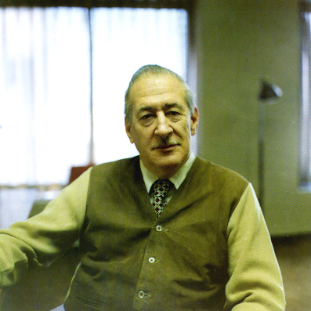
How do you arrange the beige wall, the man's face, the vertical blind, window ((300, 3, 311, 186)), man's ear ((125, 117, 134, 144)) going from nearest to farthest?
the man's face < man's ear ((125, 117, 134, 144)) < the vertical blind < window ((300, 3, 311, 186)) < the beige wall

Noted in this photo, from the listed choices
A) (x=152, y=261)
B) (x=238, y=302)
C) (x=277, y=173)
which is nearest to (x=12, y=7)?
(x=152, y=261)

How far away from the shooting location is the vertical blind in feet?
3.76

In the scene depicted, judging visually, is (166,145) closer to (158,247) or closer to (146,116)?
(146,116)

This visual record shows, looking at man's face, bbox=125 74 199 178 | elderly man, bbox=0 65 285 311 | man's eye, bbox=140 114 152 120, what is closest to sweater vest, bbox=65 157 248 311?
elderly man, bbox=0 65 285 311

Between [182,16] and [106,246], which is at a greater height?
[182,16]

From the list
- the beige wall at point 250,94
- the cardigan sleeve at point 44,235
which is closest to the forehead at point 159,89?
the cardigan sleeve at point 44,235

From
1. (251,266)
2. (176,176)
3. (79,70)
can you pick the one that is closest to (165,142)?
(176,176)

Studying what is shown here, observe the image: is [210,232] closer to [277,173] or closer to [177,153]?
[177,153]

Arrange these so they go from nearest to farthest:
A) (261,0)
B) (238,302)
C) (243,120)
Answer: (238,302) < (261,0) < (243,120)

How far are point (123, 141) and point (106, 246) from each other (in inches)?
16.2

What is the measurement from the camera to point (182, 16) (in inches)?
69.5

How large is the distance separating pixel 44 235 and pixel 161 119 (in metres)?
0.54

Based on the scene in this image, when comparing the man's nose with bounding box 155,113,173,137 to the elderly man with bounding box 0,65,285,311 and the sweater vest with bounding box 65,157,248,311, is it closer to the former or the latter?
the elderly man with bounding box 0,65,285,311

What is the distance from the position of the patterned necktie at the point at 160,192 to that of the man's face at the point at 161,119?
0.06 m
